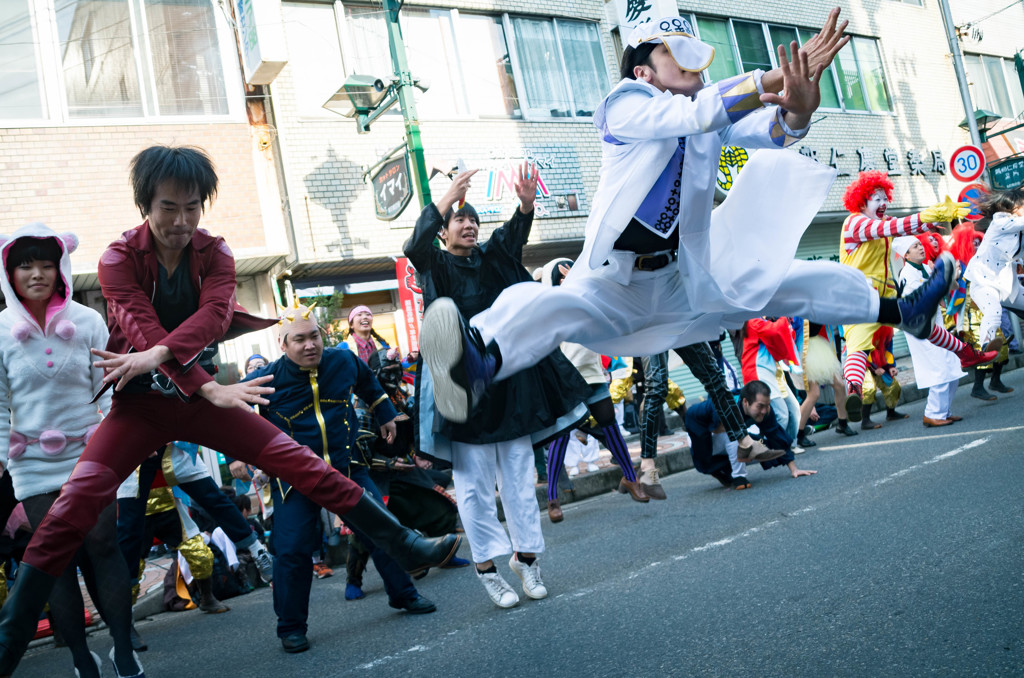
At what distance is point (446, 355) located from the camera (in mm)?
3318

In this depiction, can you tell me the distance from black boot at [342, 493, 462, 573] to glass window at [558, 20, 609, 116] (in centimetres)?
1402

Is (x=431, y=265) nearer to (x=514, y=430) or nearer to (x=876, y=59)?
(x=514, y=430)

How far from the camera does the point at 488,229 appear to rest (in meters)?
15.1

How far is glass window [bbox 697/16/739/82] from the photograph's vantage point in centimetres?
1919

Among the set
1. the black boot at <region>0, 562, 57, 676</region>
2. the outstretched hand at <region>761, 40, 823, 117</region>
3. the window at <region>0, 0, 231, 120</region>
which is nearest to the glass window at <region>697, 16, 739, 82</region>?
the window at <region>0, 0, 231, 120</region>

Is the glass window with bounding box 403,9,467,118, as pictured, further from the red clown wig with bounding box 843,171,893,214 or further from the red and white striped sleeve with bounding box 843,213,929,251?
the red and white striped sleeve with bounding box 843,213,929,251

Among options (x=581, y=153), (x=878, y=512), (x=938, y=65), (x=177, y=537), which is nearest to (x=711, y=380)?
(x=878, y=512)

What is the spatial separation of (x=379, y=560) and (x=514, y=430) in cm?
125

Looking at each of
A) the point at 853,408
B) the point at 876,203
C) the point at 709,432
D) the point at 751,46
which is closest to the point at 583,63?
the point at 751,46

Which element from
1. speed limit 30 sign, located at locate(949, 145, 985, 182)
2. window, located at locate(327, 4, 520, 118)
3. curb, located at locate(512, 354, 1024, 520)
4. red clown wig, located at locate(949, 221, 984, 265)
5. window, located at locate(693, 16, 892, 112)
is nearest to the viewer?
curb, located at locate(512, 354, 1024, 520)

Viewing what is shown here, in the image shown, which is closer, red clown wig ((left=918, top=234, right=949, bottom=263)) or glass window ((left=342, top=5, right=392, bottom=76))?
red clown wig ((left=918, top=234, right=949, bottom=263))

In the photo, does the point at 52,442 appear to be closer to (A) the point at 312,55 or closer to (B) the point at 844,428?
(B) the point at 844,428

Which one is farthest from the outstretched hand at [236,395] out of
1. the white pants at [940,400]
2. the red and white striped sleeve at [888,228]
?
the white pants at [940,400]

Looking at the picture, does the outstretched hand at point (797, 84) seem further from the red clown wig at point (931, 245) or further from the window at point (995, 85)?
the window at point (995, 85)
